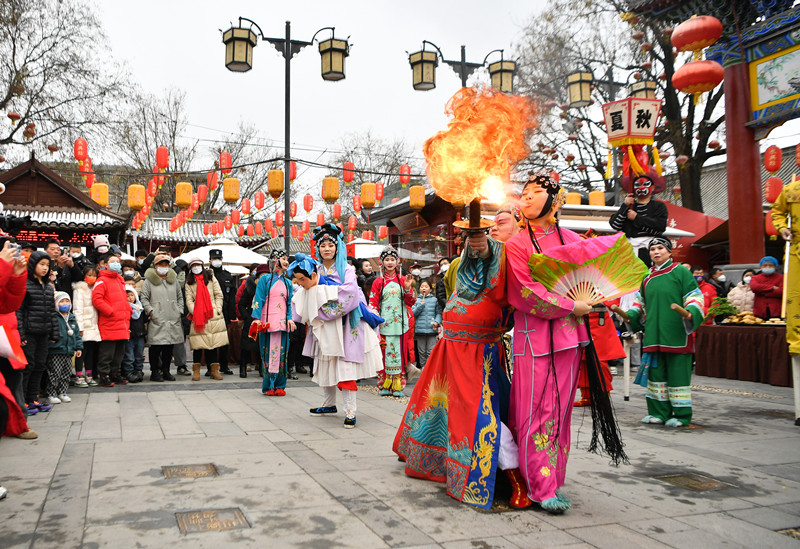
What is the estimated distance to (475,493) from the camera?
3801mm

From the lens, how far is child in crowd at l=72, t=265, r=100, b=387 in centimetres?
845

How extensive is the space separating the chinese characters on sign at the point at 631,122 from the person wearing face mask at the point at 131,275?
6.89 metres

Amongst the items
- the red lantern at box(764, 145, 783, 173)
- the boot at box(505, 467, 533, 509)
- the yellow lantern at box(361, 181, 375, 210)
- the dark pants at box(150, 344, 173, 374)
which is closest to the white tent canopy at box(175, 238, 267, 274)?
the yellow lantern at box(361, 181, 375, 210)

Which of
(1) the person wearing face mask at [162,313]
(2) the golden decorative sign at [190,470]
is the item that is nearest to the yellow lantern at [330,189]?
(1) the person wearing face mask at [162,313]

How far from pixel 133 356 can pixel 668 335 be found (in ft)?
23.6

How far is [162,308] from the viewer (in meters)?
9.55

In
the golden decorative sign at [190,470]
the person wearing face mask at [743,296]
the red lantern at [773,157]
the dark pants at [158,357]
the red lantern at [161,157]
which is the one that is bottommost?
the golden decorative sign at [190,470]

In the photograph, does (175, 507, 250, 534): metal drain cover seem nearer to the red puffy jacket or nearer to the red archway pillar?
the red puffy jacket

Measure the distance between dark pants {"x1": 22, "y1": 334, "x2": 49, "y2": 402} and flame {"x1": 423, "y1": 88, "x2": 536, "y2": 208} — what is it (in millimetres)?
4755

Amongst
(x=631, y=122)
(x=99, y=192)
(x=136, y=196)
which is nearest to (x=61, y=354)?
(x=631, y=122)

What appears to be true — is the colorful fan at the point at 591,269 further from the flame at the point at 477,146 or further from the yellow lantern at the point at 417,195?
the yellow lantern at the point at 417,195

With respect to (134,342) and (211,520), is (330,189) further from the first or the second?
(211,520)

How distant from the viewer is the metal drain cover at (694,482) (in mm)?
4258

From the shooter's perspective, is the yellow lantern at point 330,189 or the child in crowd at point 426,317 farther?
the yellow lantern at point 330,189
